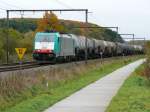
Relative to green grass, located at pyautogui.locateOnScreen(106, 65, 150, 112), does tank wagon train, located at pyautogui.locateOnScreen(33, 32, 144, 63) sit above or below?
above

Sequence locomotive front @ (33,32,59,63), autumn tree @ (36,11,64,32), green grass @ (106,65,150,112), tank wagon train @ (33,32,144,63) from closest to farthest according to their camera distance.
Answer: green grass @ (106,65,150,112) < locomotive front @ (33,32,59,63) < tank wagon train @ (33,32,144,63) < autumn tree @ (36,11,64,32)

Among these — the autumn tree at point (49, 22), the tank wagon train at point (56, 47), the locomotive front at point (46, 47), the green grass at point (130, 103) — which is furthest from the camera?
the autumn tree at point (49, 22)

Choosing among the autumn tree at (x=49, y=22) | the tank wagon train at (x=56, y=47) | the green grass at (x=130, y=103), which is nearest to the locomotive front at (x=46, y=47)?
the tank wagon train at (x=56, y=47)

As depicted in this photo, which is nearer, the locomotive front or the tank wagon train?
the locomotive front

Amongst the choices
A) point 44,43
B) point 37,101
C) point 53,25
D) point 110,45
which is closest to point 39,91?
point 37,101

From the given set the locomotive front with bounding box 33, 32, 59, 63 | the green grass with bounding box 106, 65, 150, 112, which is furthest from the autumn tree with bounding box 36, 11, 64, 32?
the green grass with bounding box 106, 65, 150, 112

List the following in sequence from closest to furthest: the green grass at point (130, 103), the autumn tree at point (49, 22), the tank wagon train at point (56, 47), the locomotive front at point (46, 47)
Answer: the green grass at point (130, 103)
the locomotive front at point (46, 47)
the tank wagon train at point (56, 47)
the autumn tree at point (49, 22)

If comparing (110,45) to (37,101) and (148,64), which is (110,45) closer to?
(148,64)

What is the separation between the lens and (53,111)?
53.1ft

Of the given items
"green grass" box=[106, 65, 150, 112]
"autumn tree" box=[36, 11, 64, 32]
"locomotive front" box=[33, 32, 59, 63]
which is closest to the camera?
"green grass" box=[106, 65, 150, 112]

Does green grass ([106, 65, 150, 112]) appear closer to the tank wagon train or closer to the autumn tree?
the tank wagon train

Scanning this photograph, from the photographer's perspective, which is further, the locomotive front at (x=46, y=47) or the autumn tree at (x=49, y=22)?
the autumn tree at (x=49, y=22)

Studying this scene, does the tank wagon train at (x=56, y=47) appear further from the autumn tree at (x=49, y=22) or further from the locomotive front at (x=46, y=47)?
the autumn tree at (x=49, y=22)

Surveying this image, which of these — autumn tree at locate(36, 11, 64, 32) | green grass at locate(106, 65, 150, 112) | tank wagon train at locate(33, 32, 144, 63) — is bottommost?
green grass at locate(106, 65, 150, 112)
